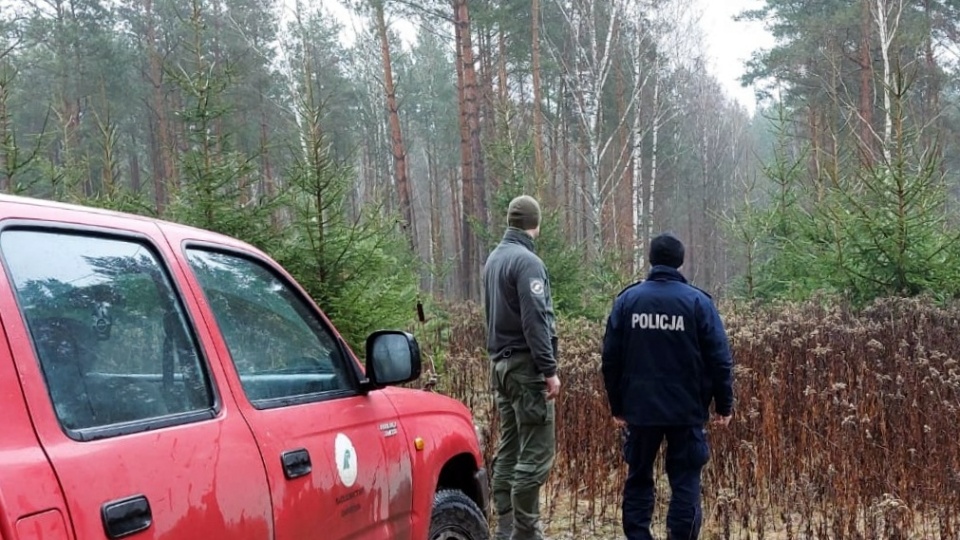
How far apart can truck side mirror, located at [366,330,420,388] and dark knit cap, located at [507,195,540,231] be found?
7.77ft

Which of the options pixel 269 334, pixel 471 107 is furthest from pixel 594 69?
pixel 269 334

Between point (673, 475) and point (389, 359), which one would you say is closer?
point (389, 359)

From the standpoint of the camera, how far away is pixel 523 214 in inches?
212

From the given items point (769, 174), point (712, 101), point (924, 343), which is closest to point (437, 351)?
point (924, 343)

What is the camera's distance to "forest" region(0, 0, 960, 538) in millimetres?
7992

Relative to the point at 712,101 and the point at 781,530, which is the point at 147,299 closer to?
the point at 781,530

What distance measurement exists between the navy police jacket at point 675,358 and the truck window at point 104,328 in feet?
9.64

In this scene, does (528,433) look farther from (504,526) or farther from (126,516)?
(126,516)

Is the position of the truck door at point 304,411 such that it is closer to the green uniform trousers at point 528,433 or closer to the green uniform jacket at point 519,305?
the green uniform jacket at point 519,305

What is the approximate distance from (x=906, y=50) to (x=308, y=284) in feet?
84.9

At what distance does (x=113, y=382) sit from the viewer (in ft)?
6.87

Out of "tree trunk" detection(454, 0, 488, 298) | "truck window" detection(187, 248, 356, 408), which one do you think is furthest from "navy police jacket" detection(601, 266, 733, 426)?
"tree trunk" detection(454, 0, 488, 298)

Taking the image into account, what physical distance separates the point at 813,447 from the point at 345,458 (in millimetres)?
4167

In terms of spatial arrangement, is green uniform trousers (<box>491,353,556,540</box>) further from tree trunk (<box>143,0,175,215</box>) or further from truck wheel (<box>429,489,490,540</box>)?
tree trunk (<box>143,0,175,215</box>)
